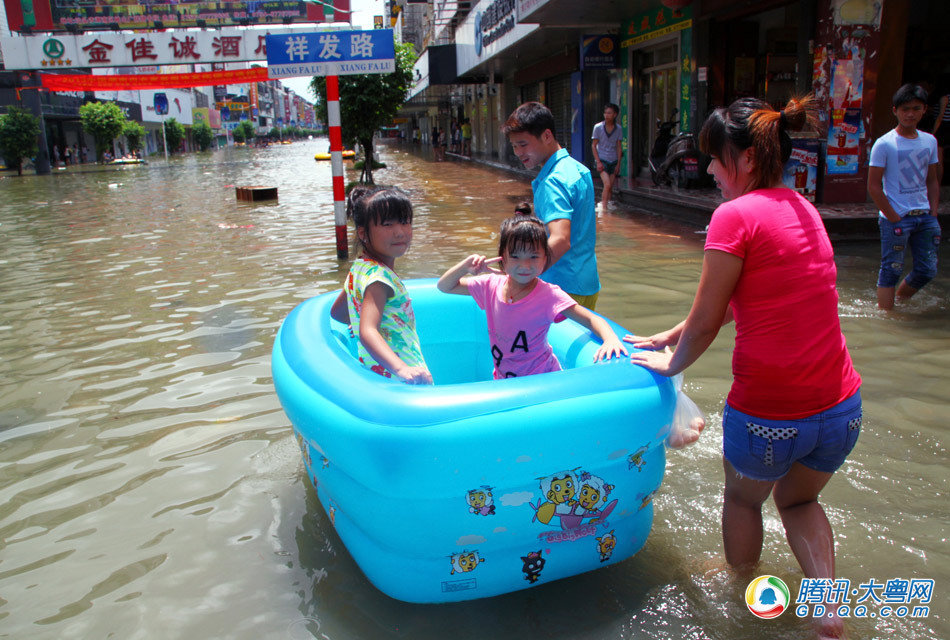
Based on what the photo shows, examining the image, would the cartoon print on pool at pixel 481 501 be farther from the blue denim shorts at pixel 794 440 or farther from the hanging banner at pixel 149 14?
the hanging banner at pixel 149 14

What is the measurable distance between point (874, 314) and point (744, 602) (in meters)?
3.59

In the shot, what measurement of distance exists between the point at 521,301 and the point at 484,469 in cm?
83

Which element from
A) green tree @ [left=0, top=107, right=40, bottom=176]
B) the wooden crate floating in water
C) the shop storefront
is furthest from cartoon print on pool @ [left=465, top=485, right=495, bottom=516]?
green tree @ [left=0, top=107, right=40, bottom=176]

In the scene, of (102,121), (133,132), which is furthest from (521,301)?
(133,132)

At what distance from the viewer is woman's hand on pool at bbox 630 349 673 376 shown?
7.28 ft

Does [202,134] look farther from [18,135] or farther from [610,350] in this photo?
[610,350]

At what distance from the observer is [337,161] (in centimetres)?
757

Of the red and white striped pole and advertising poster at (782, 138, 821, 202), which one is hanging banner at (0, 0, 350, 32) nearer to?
the red and white striped pole

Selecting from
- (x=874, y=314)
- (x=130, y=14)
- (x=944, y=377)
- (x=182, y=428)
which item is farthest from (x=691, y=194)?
(x=130, y=14)

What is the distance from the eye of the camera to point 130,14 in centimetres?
3141

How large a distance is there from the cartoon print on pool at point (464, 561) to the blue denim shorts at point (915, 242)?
12.8 ft

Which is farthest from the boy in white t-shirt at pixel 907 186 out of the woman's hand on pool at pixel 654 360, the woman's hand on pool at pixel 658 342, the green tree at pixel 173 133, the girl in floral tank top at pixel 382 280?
the green tree at pixel 173 133

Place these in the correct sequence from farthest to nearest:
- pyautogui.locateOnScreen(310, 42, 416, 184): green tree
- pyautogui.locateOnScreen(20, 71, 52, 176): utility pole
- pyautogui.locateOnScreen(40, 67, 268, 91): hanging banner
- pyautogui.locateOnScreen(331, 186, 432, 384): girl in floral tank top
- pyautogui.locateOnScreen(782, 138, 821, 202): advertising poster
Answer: pyautogui.locateOnScreen(20, 71, 52, 176): utility pole, pyautogui.locateOnScreen(40, 67, 268, 91): hanging banner, pyautogui.locateOnScreen(310, 42, 416, 184): green tree, pyautogui.locateOnScreen(782, 138, 821, 202): advertising poster, pyautogui.locateOnScreen(331, 186, 432, 384): girl in floral tank top

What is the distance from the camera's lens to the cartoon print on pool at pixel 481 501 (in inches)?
81.6
